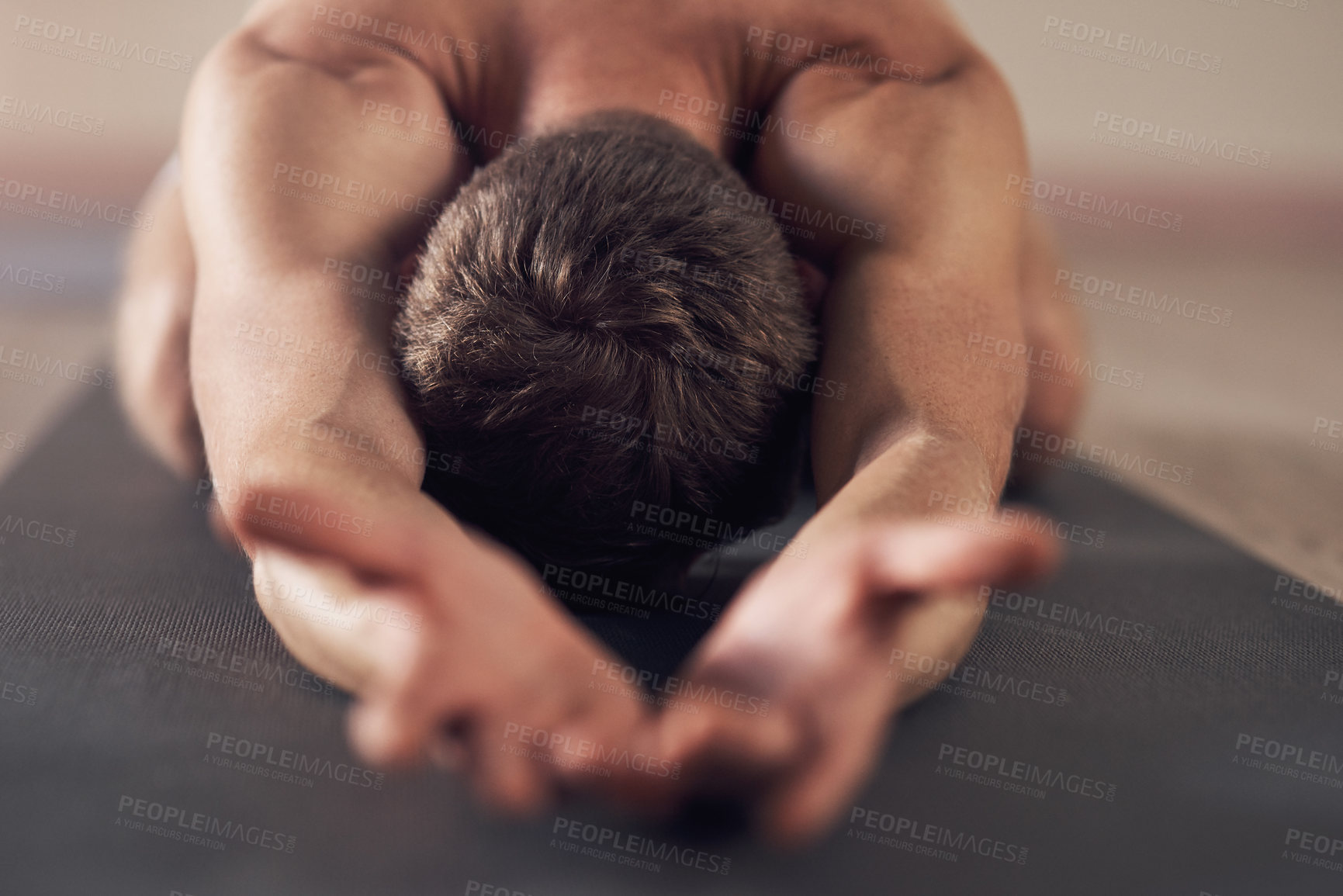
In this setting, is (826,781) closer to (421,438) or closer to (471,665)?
(471,665)

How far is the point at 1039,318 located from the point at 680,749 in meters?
0.97

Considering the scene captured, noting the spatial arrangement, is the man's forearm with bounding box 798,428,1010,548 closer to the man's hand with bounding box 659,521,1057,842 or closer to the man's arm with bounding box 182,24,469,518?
the man's hand with bounding box 659,521,1057,842

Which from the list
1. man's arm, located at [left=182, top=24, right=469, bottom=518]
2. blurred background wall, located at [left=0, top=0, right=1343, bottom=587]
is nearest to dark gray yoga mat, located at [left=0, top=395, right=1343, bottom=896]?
man's arm, located at [left=182, top=24, right=469, bottom=518]

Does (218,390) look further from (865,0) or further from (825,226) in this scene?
(865,0)

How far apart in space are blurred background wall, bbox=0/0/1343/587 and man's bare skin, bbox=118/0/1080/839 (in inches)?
49.5

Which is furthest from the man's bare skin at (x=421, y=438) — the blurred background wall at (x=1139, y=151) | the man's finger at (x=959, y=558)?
the blurred background wall at (x=1139, y=151)

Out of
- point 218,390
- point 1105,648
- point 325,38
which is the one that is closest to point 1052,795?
point 1105,648

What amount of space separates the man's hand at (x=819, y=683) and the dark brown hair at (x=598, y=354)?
22cm

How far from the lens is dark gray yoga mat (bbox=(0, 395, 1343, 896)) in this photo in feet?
1.64

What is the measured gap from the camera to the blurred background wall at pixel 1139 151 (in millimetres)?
2262

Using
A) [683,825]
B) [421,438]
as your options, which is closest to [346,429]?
[421,438]

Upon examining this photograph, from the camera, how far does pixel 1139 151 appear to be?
2.56m

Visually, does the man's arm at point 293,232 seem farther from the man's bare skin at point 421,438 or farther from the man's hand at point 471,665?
the man's hand at point 471,665

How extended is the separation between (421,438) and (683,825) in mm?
342
